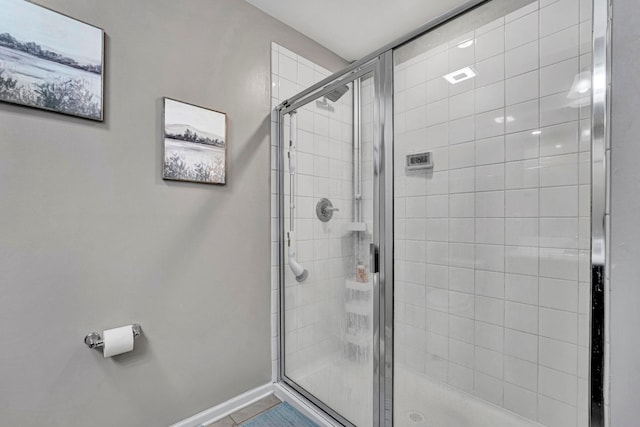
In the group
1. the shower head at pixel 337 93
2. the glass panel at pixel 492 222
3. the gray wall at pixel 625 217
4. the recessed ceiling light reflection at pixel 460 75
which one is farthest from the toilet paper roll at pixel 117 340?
the recessed ceiling light reflection at pixel 460 75

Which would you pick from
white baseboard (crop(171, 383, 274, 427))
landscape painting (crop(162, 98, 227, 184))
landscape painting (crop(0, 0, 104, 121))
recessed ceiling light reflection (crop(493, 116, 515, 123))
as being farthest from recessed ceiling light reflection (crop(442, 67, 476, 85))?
white baseboard (crop(171, 383, 274, 427))

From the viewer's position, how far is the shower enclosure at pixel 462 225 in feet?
3.65

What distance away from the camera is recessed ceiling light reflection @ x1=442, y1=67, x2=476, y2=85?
4.25 ft

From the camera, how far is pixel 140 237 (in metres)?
1.33

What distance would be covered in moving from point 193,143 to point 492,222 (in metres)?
1.49

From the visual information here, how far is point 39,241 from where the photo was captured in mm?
1100

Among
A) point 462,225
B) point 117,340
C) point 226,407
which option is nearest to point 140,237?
point 117,340

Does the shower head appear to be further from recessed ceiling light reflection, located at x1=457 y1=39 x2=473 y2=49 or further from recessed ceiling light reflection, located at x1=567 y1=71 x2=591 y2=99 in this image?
recessed ceiling light reflection, located at x1=567 y1=71 x2=591 y2=99

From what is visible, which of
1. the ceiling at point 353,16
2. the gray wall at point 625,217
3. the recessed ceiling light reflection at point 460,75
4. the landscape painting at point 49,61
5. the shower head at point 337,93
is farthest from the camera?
the ceiling at point 353,16

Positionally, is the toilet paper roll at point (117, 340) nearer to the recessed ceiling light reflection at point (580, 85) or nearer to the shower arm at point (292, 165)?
the shower arm at point (292, 165)

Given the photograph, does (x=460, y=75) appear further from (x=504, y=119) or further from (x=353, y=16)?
(x=353, y=16)

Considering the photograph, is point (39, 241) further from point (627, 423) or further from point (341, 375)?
point (627, 423)

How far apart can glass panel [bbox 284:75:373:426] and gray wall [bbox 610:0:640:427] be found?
811 mm

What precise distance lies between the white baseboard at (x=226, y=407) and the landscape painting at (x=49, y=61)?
59.7 inches
